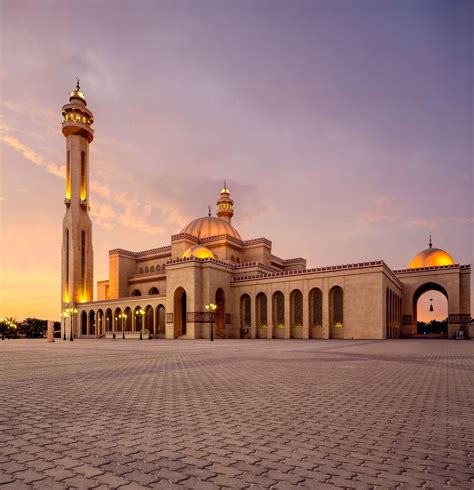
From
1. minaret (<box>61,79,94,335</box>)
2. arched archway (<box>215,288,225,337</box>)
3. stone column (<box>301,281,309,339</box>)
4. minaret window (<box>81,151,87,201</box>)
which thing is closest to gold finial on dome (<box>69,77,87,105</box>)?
minaret (<box>61,79,94,335</box>)

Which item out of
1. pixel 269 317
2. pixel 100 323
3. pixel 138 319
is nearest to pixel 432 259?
pixel 269 317

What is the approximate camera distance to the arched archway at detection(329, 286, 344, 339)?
3612cm

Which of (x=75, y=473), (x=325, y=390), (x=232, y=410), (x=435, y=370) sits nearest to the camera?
(x=75, y=473)

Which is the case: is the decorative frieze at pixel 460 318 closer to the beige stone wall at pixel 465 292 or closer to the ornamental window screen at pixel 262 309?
the beige stone wall at pixel 465 292

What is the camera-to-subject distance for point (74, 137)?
50.8 meters

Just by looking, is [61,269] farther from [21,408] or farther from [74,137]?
[21,408]

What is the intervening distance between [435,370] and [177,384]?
23.0 feet

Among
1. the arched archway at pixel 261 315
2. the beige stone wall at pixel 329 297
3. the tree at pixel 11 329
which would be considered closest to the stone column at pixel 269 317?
the beige stone wall at pixel 329 297

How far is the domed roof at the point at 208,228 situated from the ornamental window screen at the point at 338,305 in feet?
66.7

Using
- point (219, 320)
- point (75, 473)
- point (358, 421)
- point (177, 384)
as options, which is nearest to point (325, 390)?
point (358, 421)

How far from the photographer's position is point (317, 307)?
38219 millimetres

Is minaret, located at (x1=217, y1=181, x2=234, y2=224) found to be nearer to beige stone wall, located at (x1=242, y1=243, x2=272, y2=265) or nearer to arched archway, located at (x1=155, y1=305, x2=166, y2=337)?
beige stone wall, located at (x1=242, y1=243, x2=272, y2=265)

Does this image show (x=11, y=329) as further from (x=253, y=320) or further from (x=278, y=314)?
(x=278, y=314)

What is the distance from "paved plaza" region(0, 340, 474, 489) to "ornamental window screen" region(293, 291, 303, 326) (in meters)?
31.3
